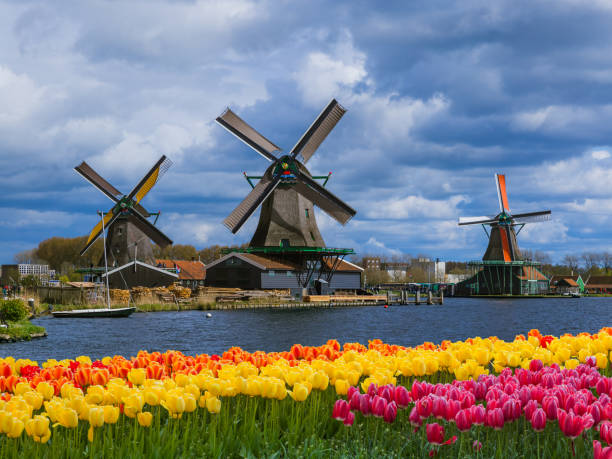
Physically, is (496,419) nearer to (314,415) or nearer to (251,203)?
(314,415)

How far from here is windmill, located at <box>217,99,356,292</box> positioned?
2044 inches

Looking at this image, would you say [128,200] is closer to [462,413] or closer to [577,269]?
[462,413]

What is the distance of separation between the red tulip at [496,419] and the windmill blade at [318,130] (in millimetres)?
48998

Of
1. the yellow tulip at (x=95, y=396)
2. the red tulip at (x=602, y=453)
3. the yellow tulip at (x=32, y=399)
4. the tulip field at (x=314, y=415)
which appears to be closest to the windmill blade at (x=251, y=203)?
the tulip field at (x=314, y=415)

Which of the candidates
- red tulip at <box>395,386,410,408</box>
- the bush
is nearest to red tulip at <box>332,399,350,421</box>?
red tulip at <box>395,386,410,408</box>

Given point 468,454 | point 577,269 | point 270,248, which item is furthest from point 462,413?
point 577,269

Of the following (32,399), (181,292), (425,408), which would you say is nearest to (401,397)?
(425,408)

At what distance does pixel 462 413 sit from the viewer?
3.84 meters

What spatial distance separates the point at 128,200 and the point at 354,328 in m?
32.1

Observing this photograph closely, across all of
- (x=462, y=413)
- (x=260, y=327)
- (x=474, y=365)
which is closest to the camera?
(x=462, y=413)

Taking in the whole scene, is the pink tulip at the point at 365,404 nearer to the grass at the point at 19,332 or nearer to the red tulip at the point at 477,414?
the red tulip at the point at 477,414

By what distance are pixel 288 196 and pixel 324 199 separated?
342 cm

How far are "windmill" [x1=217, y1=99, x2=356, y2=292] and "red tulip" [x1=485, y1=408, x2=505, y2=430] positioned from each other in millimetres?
46606

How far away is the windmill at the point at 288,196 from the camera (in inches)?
2044
